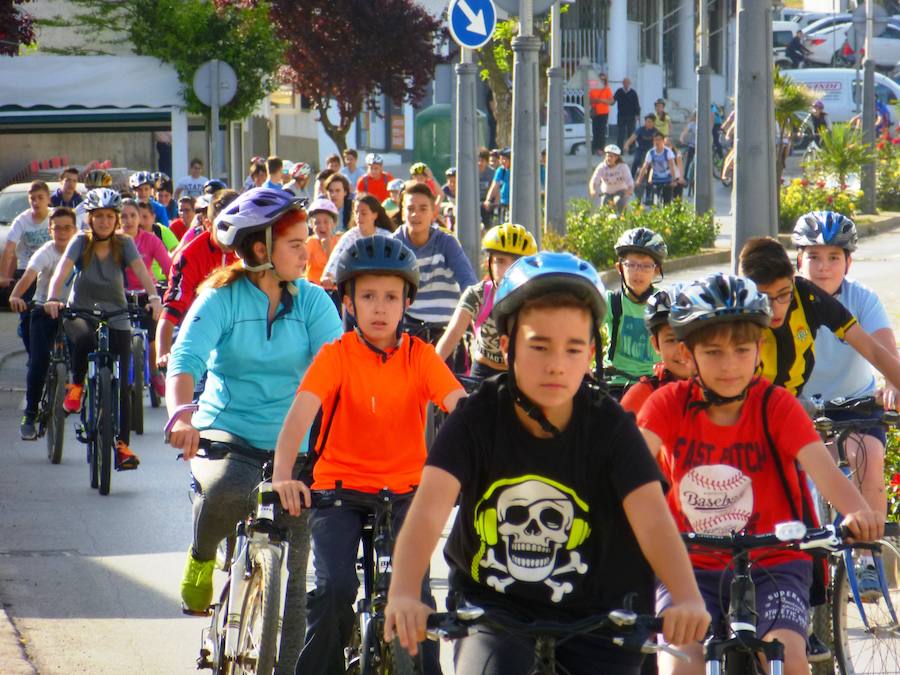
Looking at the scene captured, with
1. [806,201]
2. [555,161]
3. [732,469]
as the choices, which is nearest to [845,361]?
[732,469]

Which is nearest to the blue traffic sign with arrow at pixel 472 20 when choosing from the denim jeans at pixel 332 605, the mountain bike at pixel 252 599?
the mountain bike at pixel 252 599

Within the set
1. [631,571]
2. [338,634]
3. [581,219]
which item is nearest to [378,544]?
[338,634]

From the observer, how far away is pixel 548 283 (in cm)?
370

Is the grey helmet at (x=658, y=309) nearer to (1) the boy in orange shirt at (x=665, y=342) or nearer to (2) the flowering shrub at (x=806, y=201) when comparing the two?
(1) the boy in orange shirt at (x=665, y=342)

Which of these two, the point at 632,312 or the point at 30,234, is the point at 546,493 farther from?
the point at 30,234

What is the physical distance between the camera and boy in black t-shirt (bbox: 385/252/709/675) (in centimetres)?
371

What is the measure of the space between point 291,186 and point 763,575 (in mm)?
16825

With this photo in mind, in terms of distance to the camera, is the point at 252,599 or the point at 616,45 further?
the point at 616,45

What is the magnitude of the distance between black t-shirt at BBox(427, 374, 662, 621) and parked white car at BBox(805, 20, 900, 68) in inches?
2007

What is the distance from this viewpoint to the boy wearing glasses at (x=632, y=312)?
326 inches

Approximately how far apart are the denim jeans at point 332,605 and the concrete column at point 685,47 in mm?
54376

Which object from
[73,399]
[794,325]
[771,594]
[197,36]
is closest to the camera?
[771,594]

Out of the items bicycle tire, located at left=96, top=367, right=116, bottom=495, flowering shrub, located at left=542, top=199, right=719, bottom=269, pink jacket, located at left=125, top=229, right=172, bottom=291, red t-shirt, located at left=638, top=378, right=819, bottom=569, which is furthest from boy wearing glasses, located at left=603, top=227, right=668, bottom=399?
flowering shrub, located at left=542, top=199, right=719, bottom=269

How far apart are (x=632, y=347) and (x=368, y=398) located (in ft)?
9.95
